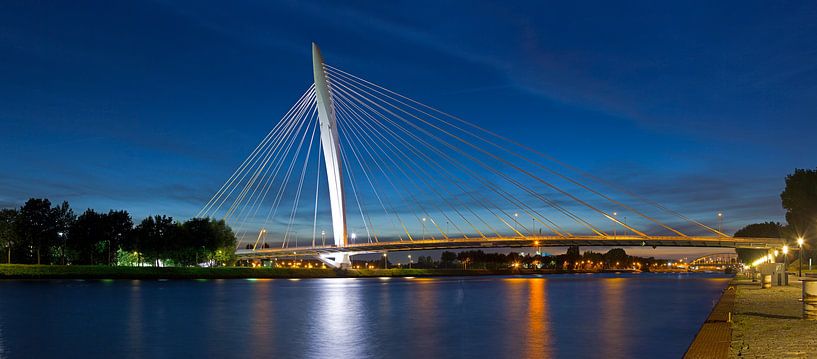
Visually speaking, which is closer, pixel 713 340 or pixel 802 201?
pixel 713 340

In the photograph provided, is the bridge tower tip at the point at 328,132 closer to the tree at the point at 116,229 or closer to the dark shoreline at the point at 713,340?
the tree at the point at 116,229

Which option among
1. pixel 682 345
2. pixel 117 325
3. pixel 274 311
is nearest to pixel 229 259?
pixel 274 311

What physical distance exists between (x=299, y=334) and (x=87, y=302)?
21.0 metres

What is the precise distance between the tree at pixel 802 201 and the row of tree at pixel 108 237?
7414cm

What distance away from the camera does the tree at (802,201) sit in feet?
279

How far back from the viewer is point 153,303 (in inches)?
1574

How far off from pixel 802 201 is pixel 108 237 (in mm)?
88591

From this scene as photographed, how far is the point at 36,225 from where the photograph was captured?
283ft

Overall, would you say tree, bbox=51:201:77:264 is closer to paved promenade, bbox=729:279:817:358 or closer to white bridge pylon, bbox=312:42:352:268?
white bridge pylon, bbox=312:42:352:268

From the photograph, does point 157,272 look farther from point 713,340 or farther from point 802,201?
point 802,201

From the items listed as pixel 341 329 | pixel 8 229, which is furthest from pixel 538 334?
pixel 8 229

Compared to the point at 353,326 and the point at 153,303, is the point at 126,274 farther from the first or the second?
the point at 353,326

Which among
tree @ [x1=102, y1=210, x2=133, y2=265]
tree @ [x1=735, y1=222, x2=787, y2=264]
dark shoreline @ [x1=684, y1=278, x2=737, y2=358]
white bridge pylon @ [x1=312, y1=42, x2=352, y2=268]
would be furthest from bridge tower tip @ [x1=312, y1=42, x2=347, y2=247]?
tree @ [x1=735, y1=222, x2=787, y2=264]

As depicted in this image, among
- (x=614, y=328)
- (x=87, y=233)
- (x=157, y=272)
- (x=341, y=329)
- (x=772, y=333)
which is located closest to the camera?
(x=772, y=333)
